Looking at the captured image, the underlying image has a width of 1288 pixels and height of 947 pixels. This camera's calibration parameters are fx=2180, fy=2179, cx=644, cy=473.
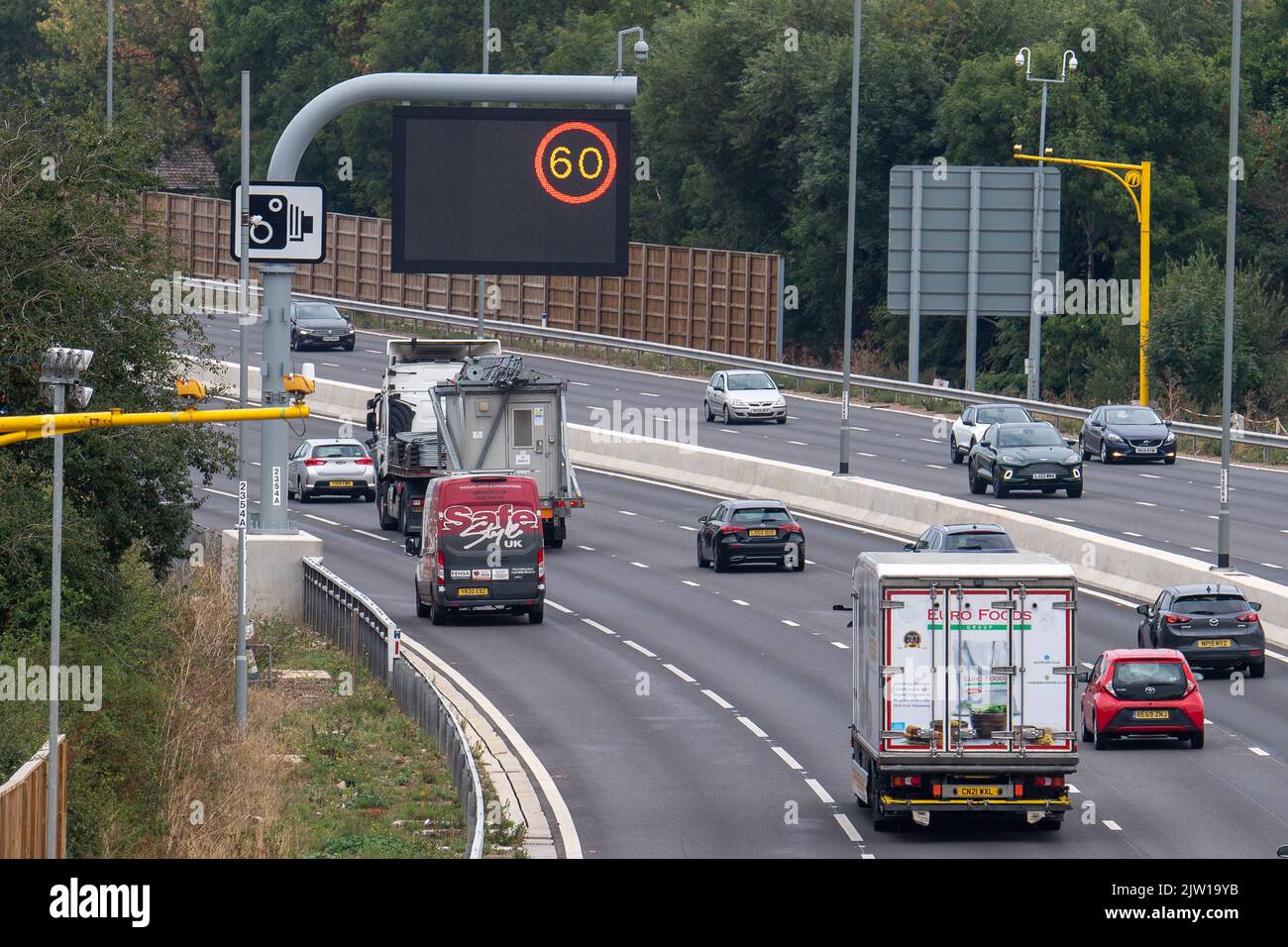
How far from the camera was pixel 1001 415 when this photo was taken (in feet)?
184

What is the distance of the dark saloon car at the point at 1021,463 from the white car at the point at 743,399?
13.5 meters

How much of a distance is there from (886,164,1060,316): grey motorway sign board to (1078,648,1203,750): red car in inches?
1477

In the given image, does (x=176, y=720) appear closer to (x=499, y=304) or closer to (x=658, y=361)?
(x=658, y=361)

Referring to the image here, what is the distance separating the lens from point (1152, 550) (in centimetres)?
3969

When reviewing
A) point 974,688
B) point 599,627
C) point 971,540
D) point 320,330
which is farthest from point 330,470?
point 974,688

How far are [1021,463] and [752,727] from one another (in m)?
21.1

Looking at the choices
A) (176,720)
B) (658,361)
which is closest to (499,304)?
(658,361)

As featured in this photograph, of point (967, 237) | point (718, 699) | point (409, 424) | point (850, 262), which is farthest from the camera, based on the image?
point (967, 237)

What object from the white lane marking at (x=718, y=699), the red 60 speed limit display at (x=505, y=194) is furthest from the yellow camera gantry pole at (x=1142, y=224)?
the white lane marking at (x=718, y=699)

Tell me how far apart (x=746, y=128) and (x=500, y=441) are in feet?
163

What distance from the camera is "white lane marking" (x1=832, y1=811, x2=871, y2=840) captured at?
23.2 m

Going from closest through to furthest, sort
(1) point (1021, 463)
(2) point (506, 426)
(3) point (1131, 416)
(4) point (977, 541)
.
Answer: (4) point (977, 541) → (2) point (506, 426) → (1) point (1021, 463) → (3) point (1131, 416)

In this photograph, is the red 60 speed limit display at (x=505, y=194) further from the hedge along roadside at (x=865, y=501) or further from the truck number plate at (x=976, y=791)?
the truck number plate at (x=976, y=791)

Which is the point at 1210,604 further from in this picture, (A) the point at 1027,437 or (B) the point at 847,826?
(A) the point at 1027,437
